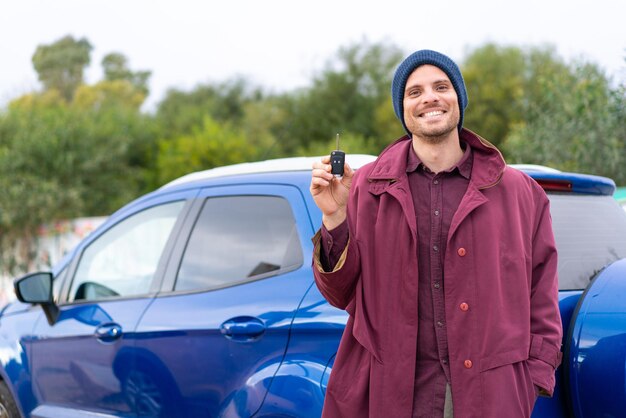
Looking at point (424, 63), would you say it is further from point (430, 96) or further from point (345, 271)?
point (345, 271)

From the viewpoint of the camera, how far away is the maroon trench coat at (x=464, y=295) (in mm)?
2250

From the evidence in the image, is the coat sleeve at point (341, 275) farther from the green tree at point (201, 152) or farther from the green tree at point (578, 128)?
the green tree at point (201, 152)

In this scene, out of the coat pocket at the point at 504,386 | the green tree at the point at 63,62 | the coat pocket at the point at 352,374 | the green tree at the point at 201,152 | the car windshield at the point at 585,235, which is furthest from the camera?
the green tree at the point at 63,62

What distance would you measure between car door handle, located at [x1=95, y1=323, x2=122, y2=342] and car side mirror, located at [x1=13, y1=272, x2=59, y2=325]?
0.49 metres

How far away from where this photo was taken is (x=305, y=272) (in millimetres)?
3242

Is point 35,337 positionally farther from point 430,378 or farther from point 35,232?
point 35,232

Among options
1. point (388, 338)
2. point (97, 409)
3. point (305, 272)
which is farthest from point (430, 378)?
point (97, 409)

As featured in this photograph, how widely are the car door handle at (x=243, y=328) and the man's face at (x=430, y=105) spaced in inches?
44.6

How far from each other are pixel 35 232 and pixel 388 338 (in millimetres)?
16887

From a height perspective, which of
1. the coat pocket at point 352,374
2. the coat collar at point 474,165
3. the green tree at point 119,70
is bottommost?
the coat pocket at point 352,374

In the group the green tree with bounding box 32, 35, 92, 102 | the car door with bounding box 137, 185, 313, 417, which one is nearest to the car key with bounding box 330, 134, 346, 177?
the car door with bounding box 137, 185, 313, 417

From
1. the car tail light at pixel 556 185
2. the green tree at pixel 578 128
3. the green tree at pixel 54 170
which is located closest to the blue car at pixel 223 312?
the car tail light at pixel 556 185

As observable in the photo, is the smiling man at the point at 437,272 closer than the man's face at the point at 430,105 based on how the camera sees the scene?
Yes

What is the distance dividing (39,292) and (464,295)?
9.25 feet
